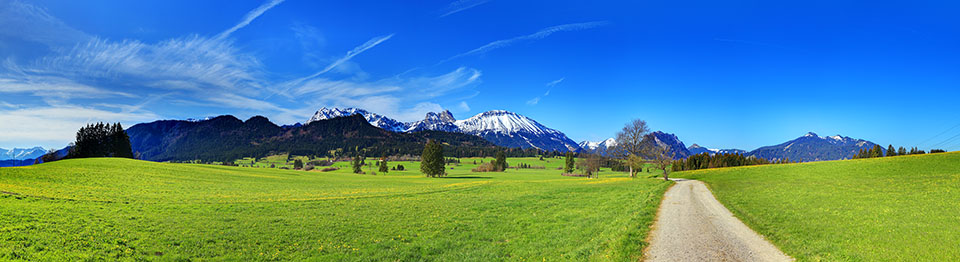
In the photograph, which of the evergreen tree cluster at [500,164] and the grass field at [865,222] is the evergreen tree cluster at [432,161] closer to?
the evergreen tree cluster at [500,164]

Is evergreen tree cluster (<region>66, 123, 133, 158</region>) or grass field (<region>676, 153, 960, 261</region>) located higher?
evergreen tree cluster (<region>66, 123, 133, 158</region>)

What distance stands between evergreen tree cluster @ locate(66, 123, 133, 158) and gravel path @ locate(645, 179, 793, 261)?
147 m

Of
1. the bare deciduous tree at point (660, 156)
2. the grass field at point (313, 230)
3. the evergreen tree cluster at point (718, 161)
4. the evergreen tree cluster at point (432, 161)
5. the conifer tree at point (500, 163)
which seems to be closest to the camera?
the grass field at point (313, 230)

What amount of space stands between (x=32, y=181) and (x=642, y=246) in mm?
59945

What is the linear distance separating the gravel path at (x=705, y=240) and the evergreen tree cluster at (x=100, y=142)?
147 m

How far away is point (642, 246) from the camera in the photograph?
1582 cm

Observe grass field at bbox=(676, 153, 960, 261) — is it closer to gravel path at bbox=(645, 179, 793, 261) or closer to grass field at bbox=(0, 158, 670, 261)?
gravel path at bbox=(645, 179, 793, 261)

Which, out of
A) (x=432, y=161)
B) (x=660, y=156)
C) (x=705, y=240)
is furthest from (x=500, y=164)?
(x=705, y=240)

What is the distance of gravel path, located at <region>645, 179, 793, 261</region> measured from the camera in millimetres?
14375

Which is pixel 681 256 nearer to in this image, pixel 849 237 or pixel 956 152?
pixel 849 237

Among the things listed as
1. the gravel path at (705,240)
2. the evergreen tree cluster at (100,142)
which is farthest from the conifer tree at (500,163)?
the gravel path at (705,240)

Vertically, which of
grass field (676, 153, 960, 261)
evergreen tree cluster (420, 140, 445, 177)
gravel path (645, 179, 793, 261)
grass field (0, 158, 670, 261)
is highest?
evergreen tree cluster (420, 140, 445, 177)

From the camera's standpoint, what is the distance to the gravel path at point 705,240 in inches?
566

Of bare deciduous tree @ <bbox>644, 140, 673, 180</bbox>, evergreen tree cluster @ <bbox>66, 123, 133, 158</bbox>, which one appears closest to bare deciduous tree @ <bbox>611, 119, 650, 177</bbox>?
bare deciduous tree @ <bbox>644, 140, 673, 180</bbox>
